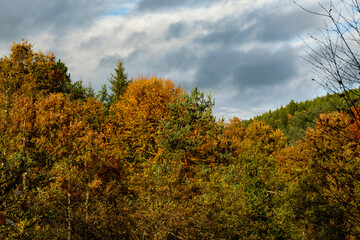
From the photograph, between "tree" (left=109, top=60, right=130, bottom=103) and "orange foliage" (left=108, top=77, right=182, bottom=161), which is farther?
"tree" (left=109, top=60, right=130, bottom=103)

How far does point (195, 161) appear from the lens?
88.2ft

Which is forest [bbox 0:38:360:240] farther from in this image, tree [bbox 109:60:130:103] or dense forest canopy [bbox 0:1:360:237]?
tree [bbox 109:60:130:103]

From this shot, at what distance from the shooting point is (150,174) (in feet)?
65.2

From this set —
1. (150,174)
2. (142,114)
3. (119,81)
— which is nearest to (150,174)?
(150,174)

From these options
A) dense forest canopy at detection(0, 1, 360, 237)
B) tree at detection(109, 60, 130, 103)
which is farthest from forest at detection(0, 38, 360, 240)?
tree at detection(109, 60, 130, 103)

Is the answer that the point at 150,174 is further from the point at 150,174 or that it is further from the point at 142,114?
the point at 142,114

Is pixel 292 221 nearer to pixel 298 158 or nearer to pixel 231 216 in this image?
pixel 231 216

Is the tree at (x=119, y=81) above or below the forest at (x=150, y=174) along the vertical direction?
above

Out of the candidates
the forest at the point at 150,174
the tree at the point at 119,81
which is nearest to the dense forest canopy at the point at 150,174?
the forest at the point at 150,174

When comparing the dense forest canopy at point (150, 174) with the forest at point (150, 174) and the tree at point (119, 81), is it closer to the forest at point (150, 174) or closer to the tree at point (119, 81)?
the forest at point (150, 174)

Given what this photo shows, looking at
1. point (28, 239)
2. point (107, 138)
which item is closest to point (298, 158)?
point (107, 138)

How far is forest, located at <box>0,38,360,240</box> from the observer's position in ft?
49.6

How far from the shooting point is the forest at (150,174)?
49.6ft

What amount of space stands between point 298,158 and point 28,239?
3721 centimetres
